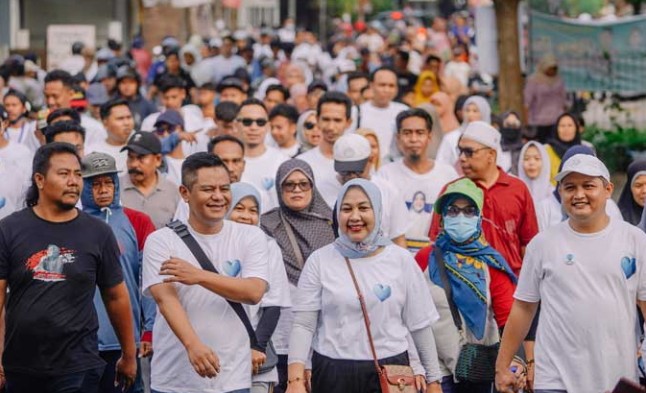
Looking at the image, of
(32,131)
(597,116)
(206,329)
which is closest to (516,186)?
(206,329)

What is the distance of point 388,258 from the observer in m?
7.67

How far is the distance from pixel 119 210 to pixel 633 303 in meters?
3.23

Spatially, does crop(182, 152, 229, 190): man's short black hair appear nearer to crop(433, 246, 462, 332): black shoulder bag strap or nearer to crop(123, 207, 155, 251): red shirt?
crop(123, 207, 155, 251): red shirt

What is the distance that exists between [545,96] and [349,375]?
13.7m

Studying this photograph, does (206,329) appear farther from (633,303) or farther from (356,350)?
(633,303)

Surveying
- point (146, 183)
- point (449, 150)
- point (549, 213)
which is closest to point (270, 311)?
point (146, 183)

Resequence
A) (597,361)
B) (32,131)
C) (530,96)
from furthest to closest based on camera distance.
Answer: (530,96) → (32,131) → (597,361)

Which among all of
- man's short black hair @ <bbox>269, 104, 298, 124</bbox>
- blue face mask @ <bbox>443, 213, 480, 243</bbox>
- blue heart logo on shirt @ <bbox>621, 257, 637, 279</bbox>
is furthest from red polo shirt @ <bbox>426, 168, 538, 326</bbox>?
man's short black hair @ <bbox>269, 104, 298, 124</bbox>

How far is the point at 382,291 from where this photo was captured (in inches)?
297

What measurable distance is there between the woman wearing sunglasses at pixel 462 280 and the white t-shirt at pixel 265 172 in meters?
2.47

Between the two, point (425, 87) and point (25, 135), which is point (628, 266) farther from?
point (425, 87)

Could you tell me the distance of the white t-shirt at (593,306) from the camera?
7168mm

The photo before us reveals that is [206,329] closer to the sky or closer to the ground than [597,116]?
closer to the ground

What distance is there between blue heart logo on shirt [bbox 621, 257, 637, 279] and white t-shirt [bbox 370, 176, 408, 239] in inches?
109
